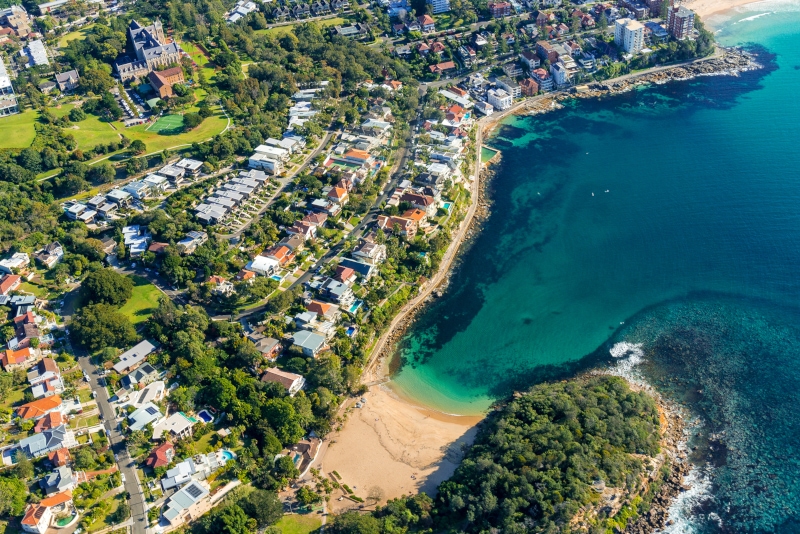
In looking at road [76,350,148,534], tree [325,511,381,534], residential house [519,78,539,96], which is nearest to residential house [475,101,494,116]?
residential house [519,78,539,96]

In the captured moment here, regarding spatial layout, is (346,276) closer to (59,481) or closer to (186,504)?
(186,504)

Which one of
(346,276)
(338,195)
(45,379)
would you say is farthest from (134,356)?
(338,195)

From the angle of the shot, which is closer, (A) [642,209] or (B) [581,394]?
(B) [581,394]

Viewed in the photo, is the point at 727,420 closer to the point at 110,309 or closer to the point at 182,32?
the point at 110,309

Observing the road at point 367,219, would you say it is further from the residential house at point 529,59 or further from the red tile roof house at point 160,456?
the residential house at point 529,59

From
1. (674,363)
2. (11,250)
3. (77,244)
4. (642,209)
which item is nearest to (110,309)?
(77,244)

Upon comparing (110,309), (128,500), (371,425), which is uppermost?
(110,309)

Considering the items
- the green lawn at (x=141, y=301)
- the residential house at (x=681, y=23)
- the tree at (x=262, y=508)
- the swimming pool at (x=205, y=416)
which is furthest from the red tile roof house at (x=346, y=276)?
the residential house at (x=681, y=23)
